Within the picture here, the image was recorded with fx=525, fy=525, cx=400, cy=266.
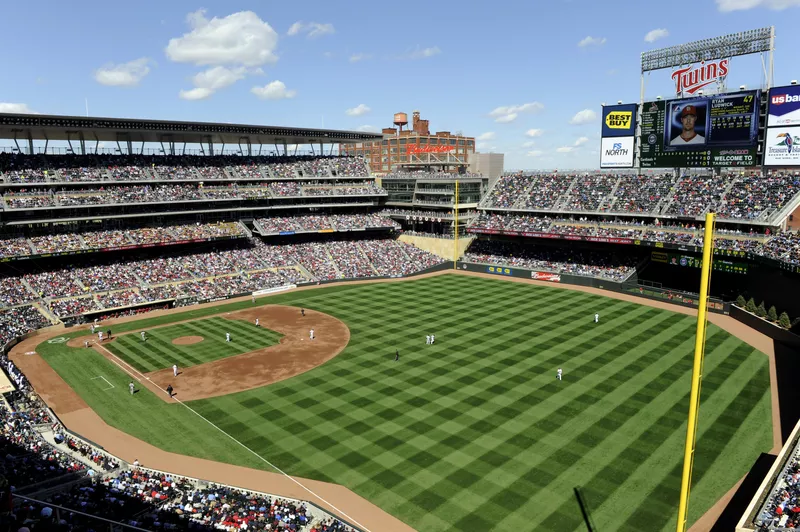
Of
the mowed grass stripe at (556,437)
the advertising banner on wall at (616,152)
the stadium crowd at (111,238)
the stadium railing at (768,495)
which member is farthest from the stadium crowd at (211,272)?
Answer: the stadium railing at (768,495)

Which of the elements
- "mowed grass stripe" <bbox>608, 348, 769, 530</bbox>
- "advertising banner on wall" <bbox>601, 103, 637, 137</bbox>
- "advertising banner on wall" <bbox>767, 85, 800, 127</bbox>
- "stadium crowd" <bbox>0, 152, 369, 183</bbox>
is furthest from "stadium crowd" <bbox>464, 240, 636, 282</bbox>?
"mowed grass stripe" <bbox>608, 348, 769, 530</bbox>

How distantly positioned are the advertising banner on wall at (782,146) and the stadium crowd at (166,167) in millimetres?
53347

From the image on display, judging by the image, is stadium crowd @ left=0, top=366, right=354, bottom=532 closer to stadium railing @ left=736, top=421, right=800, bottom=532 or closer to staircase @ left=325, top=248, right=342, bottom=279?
stadium railing @ left=736, top=421, right=800, bottom=532

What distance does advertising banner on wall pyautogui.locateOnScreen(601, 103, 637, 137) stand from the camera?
2402 inches

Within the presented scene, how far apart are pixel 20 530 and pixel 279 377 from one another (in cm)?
2228

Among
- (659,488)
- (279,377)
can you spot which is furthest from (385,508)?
(279,377)

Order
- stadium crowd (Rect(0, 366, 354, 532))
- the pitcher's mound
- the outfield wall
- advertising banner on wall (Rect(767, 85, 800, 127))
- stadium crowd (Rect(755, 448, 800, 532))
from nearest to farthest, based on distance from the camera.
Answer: stadium crowd (Rect(755, 448, 800, 532)) → stadium crowd (Rect(0, 366, 354, 532)) → the pitcher's mound → advertising banner on wall (Rect(767, 85, 800, 127)) → the outfield wall

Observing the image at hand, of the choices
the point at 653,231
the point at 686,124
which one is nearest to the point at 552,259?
the point at 653,231

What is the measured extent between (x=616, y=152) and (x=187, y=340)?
5136 cm

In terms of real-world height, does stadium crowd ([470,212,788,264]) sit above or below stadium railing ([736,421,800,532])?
above

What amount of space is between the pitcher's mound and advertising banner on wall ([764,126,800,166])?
5624cm

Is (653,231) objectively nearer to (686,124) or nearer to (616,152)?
(616,152)

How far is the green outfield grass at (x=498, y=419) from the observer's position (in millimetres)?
22016

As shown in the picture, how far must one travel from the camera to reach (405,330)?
4506 cm
